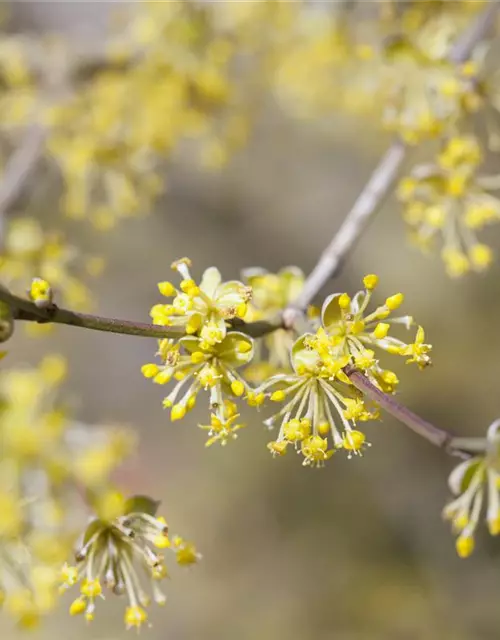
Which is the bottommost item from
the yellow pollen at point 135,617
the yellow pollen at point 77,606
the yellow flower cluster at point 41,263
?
the yellow pollen at point 135,617

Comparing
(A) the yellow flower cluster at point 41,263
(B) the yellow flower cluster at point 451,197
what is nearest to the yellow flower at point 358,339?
(B) the yellow flower cluster at point 451,197

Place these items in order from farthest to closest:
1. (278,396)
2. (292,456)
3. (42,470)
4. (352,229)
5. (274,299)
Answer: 1. (292,456)
2. (42,470)
3. (352,229)
4. (274,299)
5. (278,396)

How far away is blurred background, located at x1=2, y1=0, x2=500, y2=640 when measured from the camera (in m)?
3.60

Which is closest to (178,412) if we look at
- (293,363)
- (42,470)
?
(293,363)

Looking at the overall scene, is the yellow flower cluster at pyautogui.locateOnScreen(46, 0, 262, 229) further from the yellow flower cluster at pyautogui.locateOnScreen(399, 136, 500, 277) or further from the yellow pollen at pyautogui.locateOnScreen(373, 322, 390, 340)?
the yellow pollen at pyautogui.locateOnScreen(373, 322, 390, 340)

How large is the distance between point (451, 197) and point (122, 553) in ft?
3.52

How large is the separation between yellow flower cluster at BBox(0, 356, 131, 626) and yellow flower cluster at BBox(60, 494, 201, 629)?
1.32 feet

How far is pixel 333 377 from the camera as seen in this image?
0.96m

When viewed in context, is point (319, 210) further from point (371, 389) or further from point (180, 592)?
point (371, 389)

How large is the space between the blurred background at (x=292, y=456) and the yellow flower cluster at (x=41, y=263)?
1.82 m

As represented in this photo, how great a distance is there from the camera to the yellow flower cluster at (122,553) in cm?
107

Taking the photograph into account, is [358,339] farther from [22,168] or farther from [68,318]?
[22,168]

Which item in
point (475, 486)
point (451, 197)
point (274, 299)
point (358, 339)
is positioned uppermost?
point (451, 197)

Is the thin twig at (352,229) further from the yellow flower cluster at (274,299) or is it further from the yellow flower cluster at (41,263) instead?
the yellow flower cluster at (41,263)
